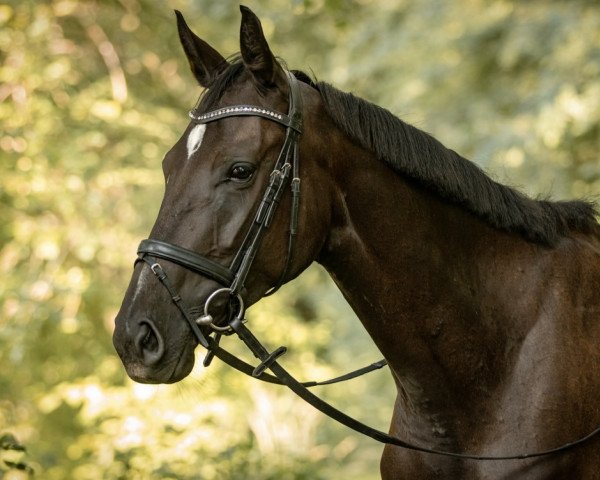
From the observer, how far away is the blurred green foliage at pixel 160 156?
7.25 metres

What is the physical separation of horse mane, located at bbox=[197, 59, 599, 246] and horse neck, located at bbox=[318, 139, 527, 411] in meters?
0.05

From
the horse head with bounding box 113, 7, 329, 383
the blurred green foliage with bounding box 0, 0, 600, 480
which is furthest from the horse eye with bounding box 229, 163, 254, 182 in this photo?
the blurred green foliage with bounding box 0, 0, 600, 480

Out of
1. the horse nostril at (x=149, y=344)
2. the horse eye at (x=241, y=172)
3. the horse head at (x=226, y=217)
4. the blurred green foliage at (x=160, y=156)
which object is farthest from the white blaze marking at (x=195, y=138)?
the blurred green foliage at (x=160, y=156)

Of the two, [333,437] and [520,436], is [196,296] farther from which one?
[333,437]

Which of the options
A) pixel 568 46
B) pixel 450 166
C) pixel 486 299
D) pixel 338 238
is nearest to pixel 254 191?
pixel 338 238

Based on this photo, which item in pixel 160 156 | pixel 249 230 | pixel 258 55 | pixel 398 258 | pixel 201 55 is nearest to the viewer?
pixel 249 230

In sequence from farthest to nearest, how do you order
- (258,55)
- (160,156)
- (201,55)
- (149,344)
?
(160,156) → (201,55) → (258,55) → (149,344)

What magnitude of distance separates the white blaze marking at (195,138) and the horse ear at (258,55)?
256 millimetres

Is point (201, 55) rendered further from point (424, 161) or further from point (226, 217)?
point (424, 161)

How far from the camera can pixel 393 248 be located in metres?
2.90

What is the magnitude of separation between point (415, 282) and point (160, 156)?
6.60m

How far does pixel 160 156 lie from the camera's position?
9.14m

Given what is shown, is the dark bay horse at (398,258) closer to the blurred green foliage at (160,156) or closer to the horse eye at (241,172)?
the horse eye at (241,172)

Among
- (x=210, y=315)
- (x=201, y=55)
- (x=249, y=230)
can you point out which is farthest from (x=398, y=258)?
(x=201, y=55)
